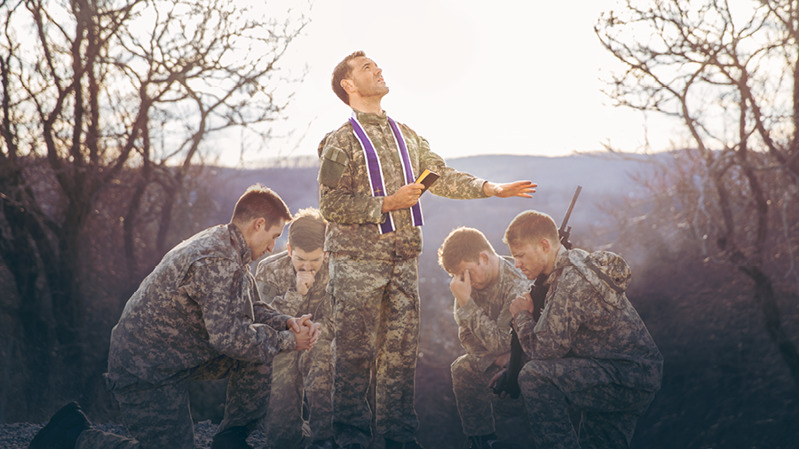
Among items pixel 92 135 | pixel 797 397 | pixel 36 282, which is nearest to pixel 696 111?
pixel 797 397

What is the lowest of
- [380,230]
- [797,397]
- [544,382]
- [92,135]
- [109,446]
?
[797,397]

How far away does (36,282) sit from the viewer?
22.2ft

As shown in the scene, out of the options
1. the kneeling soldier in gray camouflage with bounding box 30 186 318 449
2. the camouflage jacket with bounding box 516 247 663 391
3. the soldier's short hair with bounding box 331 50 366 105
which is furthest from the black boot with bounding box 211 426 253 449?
Result: the soldier's short hair with bounding box 331 50 366 105

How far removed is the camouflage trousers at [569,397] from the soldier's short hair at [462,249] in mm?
911

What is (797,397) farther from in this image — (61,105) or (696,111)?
(61,105)

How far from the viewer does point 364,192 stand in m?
3.15

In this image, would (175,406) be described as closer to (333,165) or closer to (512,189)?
(333,165)

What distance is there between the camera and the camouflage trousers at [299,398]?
3.76 meters

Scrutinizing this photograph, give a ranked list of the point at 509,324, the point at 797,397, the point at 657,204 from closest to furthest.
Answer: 1. the point at 509,324
2. the point at 797,397
3. the point at 657,204

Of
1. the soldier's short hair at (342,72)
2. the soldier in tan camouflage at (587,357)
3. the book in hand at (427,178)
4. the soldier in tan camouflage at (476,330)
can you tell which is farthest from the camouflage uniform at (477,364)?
the soldier's short hair at (342,72)

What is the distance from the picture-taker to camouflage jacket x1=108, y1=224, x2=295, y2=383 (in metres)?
2.86

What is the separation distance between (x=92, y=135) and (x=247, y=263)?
4280 millimetres

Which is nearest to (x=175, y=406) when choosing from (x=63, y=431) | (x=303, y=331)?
(x=303, y=331)

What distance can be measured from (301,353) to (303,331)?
120cm
